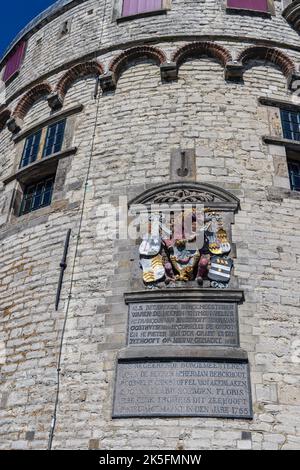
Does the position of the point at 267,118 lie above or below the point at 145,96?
below

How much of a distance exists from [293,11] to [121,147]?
5.35 meters

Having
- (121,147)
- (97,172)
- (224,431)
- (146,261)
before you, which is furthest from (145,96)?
(224,431)

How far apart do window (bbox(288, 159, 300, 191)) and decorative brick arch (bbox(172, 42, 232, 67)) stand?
2.65m

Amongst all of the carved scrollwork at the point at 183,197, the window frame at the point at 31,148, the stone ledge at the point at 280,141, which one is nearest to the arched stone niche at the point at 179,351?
the carved scrollwork at the point at 183,197

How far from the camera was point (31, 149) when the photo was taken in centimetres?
1070

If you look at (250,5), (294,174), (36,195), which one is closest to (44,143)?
(36,195)

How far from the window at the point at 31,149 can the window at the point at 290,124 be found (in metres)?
5.11

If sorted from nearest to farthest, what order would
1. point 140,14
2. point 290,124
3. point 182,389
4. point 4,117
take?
point 182,389, point 290,124, point 140,14, point 4,117

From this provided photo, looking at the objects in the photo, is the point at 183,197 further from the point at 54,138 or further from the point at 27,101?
the point at 27,101

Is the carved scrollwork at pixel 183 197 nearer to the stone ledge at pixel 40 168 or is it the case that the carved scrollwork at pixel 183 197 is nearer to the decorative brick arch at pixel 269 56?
the stone ledge at pixel 40 168

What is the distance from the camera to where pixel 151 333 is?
276 inches

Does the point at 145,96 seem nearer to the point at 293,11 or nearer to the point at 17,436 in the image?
the point at 293,11

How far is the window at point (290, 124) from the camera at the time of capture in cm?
942

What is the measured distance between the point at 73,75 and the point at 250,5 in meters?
4.40
